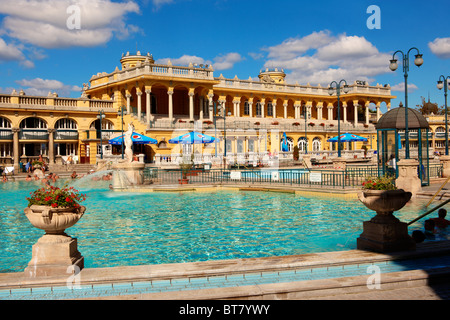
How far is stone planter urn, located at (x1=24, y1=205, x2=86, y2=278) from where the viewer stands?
6664mm

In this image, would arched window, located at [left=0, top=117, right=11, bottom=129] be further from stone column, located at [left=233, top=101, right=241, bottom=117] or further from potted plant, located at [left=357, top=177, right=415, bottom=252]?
potted plant, located at [left=357, top=177, right=415, bottom=252]

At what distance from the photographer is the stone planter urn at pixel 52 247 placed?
666 centimetres

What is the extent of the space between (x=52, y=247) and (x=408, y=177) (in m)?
15.3

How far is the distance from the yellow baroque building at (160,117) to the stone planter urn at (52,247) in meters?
26.6

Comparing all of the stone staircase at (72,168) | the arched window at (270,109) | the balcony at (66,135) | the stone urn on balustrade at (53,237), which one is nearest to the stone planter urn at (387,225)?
the stone urn on balustrade at (53,237)

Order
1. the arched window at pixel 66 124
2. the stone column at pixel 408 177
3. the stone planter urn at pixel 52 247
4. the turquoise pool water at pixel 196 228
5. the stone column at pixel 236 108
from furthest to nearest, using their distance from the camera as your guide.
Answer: the stone column at pixel 236 108 → the arched window at pixel 66 124 → the stone column at pixel 408 177 → the turquoise pool water at pixel 196 228 → the stone planter urn at pixel 52 247

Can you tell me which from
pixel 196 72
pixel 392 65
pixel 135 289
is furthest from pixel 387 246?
pixel 196 72

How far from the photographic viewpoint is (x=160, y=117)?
45781 millimetres

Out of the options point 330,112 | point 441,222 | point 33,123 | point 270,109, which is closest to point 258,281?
point 441,222

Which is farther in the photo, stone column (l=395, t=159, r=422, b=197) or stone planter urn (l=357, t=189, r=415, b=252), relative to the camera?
stone column (l=395, t=159, r=422, b=197)

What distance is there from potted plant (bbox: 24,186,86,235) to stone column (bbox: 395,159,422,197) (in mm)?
14750

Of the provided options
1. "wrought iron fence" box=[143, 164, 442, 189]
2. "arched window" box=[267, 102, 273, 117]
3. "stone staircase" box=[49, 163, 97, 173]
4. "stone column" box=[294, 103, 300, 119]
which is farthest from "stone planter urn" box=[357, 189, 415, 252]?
"stone column" box=[294, 103, 300, 119]

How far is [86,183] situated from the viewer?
2689cm

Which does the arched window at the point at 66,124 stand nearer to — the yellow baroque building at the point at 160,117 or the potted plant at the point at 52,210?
the yellow baroque building at the point at 160,117
